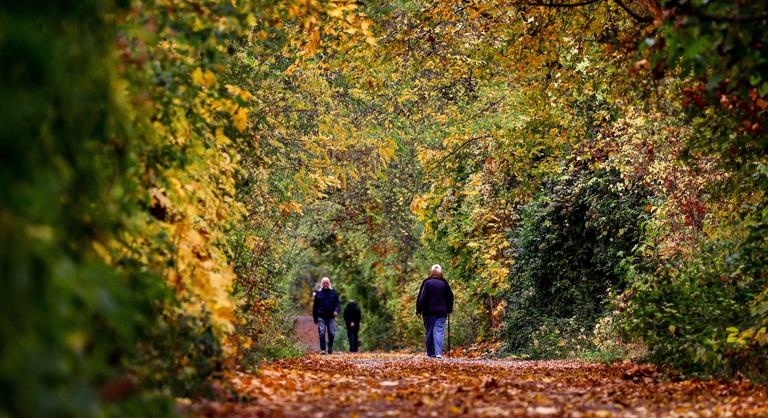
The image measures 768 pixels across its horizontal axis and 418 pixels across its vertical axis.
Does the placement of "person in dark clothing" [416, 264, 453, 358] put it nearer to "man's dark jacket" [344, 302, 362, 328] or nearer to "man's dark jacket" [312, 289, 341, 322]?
"man's dark jacket" [312, 289, 341, 322]

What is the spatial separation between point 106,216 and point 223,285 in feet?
12.0

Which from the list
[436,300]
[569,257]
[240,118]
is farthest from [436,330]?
[240,118]

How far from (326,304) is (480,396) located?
19.7 meters

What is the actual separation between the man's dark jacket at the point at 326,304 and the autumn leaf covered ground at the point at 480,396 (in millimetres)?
16026

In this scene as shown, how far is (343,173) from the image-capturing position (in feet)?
68.6

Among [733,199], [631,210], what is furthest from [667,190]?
[733,199]

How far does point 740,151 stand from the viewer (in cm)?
1140

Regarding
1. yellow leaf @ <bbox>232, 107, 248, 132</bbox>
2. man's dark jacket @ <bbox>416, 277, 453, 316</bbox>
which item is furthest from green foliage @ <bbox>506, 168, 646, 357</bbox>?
yellow leaf @ <bbox>232, 107, 248, 132</bbox>

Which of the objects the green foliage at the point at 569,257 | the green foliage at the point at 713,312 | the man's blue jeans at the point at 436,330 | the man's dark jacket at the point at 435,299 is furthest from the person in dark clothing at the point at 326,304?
the green foliage at the point at 713,312

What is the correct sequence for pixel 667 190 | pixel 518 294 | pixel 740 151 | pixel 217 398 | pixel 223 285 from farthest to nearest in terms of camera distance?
pixel 518 294
pixel 667 190
pixel 740 151
pixel 223 285
pixel 217 398


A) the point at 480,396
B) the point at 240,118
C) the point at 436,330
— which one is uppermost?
the point at 240,118

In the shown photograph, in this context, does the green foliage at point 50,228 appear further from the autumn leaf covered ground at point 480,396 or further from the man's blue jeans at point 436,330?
the man's blue jeans at point 436,330

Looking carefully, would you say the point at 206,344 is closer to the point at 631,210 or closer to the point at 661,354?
the point at 661,354

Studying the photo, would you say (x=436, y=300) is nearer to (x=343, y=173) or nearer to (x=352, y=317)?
(x=343, y=173)
